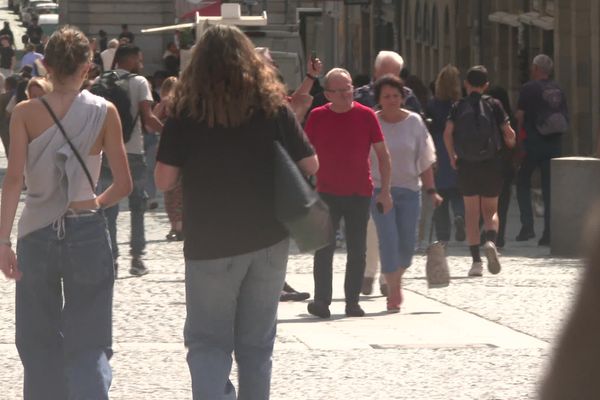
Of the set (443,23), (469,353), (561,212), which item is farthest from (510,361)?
(443,23)

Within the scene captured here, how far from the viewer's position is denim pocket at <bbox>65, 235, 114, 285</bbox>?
5465 millimetres

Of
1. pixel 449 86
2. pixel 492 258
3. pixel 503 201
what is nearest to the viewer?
pixel 492 258

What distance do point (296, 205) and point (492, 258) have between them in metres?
7.05

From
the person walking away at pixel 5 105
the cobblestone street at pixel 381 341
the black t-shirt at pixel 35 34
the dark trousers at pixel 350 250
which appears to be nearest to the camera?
the cobblestone street at pixel 381 341

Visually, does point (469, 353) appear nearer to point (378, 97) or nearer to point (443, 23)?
point (378, 97)

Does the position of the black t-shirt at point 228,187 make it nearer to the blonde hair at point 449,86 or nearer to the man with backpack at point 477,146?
the man with backpack at point 477,146

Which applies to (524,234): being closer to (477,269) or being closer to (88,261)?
(477,269)

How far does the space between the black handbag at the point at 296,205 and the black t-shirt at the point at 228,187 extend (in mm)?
28

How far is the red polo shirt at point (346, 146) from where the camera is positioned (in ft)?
31.6

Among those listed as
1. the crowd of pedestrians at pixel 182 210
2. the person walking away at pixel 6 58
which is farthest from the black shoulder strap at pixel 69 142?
the person walking away at pixel 6 58

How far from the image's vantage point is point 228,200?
520 centimetres

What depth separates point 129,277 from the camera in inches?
493

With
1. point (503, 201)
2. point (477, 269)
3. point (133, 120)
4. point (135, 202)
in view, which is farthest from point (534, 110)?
point (133, 120)

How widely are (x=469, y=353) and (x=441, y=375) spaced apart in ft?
2.33
